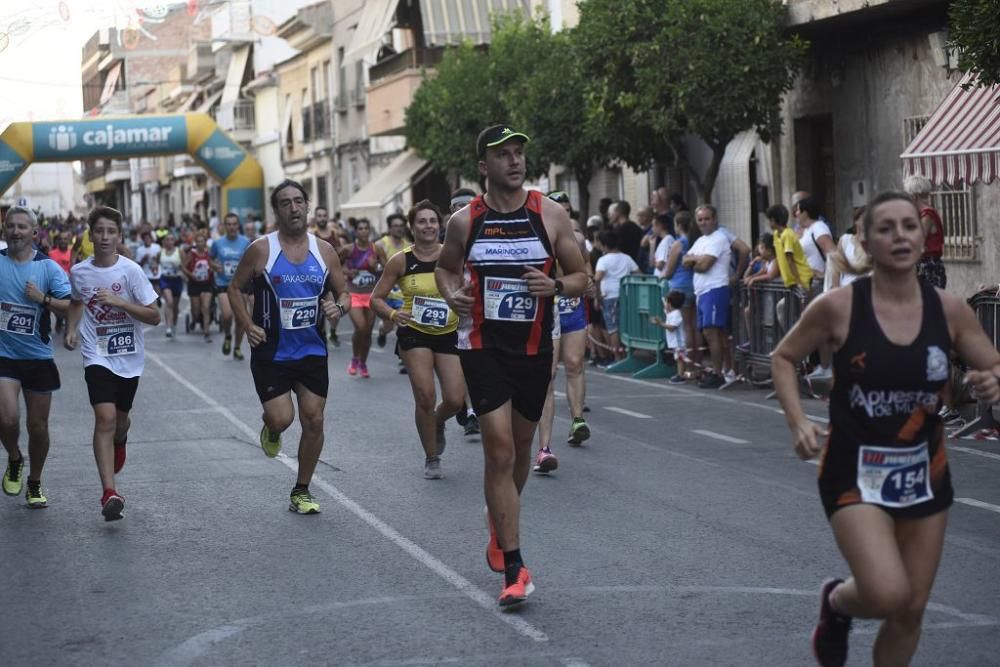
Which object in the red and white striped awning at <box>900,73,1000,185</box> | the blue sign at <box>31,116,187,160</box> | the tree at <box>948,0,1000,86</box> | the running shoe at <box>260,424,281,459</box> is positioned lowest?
the running shoe at <box>260,424,281,459</box>

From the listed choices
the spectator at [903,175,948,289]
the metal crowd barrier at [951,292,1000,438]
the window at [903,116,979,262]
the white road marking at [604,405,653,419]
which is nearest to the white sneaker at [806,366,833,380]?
the spectator at [903,175,948,289]

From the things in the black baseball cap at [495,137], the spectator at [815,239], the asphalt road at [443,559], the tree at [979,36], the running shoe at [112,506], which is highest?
the tree at [979,36]

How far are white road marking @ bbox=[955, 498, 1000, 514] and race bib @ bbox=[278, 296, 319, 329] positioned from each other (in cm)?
393

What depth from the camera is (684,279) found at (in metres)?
18.1

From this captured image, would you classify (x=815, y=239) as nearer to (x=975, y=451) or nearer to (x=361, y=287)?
(x=975, y=451)

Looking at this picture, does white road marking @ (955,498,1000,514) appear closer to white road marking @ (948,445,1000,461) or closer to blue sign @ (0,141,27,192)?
white road marking @ (948,445,1000,461)

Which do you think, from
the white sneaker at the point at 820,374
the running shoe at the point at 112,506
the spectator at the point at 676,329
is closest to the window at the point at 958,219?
the spectator at the point at 676,329

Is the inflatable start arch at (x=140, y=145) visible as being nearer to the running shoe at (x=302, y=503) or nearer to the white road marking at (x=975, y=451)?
the white road marking at (x=975, y=451)

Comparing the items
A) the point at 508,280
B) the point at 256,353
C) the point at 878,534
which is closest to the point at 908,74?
the point at 256,353

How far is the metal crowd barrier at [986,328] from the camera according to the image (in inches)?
500

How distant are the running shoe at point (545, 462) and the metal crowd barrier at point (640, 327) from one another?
25.1 feet

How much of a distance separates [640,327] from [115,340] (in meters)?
10.2

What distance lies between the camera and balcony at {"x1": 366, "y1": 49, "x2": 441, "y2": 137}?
127 feet

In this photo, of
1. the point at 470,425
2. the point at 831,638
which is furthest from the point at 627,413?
the point at 831,638
